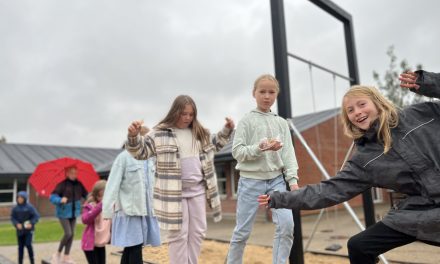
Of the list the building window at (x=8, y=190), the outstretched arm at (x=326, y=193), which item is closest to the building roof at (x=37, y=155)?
the building window at (x=8, y=190)

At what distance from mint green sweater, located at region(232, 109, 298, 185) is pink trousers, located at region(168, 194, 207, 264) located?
499mm

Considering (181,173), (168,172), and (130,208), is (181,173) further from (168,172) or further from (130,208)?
(130,208)

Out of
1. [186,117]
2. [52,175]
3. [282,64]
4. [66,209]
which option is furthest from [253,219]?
[52,175]

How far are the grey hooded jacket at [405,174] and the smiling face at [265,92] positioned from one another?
1089 millimetres

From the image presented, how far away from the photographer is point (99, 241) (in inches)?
186

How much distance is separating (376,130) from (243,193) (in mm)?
1315

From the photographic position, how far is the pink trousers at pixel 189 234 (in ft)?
10.4

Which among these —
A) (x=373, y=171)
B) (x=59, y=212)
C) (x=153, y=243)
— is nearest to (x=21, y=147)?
(x=59, y=212)

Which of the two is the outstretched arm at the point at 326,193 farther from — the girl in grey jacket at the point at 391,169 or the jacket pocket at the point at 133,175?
the jacket pocket at the point at 133,175

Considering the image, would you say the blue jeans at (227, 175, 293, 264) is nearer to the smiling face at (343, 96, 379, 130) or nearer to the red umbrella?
the smiling face at (343, 96, 379, 130)

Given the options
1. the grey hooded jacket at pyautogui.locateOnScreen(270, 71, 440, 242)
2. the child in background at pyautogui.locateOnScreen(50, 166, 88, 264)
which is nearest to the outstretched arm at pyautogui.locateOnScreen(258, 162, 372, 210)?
the grey hooded jacket at pyautogui.locateOnScreen(270, 71, 440, 242)

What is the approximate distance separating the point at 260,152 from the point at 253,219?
610 millimetres

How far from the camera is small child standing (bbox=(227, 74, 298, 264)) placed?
3.14m

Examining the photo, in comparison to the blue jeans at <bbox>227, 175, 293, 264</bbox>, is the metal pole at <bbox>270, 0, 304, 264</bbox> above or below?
above
